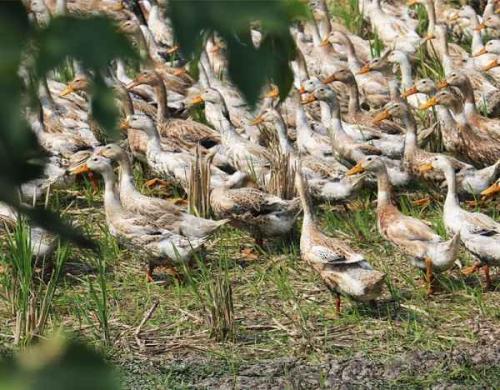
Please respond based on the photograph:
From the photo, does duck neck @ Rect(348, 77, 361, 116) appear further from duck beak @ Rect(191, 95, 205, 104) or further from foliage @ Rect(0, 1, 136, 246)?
foliage @ Rect(0, 1, 136, 246)

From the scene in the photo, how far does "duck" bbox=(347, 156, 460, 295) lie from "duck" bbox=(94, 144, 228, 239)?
0.88 m

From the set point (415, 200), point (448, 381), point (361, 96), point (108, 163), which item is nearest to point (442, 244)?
point (448, 381)

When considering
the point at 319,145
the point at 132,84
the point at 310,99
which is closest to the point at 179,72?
the point at 132,84

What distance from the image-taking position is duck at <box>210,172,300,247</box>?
21.8 feet

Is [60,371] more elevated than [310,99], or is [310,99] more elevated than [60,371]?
[60,371]

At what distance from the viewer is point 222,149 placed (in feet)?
25.9

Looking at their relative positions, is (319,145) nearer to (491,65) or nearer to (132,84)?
(132,84)

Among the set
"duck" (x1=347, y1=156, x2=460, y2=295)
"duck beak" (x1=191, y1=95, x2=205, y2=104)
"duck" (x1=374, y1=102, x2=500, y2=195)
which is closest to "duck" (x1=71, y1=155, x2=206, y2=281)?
"duck" (x1=347, y1=156, x2=460, y2=295)

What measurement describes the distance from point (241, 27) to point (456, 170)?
6033mm

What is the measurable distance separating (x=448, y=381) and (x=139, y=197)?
8.28 ft

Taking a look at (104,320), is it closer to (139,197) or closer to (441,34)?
(139,197)

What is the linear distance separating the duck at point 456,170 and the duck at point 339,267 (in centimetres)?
139

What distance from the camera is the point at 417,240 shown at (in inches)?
236

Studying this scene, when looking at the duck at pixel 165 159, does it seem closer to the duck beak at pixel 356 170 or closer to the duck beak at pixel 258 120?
the duck beak at pixel 258 120
